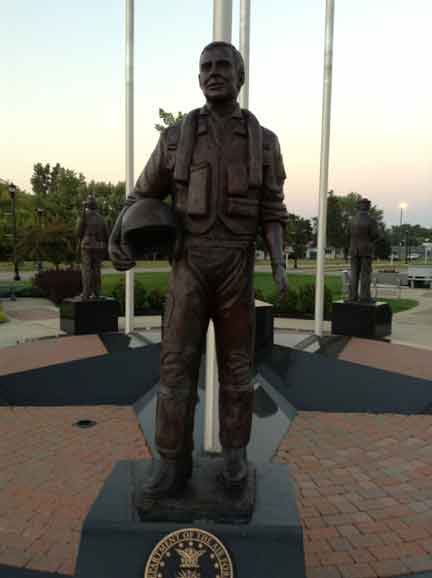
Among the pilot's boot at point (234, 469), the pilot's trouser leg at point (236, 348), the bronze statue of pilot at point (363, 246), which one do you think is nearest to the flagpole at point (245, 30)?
the pilot's trouser leg at point (236, 348)

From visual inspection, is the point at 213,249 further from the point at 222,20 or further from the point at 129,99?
the point at 129,99

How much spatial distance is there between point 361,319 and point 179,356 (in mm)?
7499

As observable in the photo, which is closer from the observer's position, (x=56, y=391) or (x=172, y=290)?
(x=172, y=290)

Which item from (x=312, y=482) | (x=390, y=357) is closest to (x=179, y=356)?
(x=312, y=482)

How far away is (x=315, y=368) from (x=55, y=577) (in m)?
4.35

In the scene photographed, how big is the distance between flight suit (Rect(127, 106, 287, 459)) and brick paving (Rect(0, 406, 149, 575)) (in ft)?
4.23

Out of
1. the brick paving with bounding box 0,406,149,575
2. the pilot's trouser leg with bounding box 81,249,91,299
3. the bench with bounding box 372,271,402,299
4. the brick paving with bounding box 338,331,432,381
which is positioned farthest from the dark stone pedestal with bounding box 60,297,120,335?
the bench with bounding box 372,271,402,299

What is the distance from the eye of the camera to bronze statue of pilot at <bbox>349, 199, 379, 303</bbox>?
9.51 metres

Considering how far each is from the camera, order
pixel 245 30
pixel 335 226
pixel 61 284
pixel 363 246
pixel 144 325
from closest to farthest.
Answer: pixel 245 30
pixel 363 246
pixel 144 325
pixel 61 284
pixel 335 226

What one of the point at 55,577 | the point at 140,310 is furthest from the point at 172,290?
the point at 140,310

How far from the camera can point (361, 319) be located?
9289mm

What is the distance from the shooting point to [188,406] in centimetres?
250

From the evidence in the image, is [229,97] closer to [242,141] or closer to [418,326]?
[242,141]

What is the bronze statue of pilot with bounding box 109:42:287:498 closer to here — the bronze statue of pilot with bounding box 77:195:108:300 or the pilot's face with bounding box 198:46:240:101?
the pilot's face with bounding box 198:46:240:101
